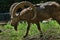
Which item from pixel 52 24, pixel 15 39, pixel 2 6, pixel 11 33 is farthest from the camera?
pixel 2 6

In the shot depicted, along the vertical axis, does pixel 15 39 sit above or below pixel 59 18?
below

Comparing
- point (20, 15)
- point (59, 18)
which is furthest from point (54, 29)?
point (20, 15)

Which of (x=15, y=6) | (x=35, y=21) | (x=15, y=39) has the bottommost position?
(x=15, y=39)

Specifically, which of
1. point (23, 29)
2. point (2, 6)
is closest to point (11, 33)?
point (23, 29)

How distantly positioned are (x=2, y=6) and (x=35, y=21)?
24.2 feet

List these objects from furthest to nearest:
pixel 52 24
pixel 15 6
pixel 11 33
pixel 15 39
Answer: pixel 52 24 < pixel 11 33 < pixel 15 39 < pixel 15 6

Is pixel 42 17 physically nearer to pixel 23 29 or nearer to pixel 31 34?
pixel 31 34

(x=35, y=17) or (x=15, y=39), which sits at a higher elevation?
(x=35, y=17)

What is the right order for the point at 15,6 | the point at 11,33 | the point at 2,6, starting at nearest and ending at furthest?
1. the point at 15,6
2. the point at 11,33
3. the point at 2,6

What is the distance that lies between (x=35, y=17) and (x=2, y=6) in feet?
24.7

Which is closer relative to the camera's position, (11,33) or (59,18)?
(59,18)

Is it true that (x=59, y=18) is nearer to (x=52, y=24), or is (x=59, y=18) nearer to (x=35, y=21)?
(x=35, y=21)

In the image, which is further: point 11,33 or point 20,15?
point 11,33

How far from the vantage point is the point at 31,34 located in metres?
11.6
